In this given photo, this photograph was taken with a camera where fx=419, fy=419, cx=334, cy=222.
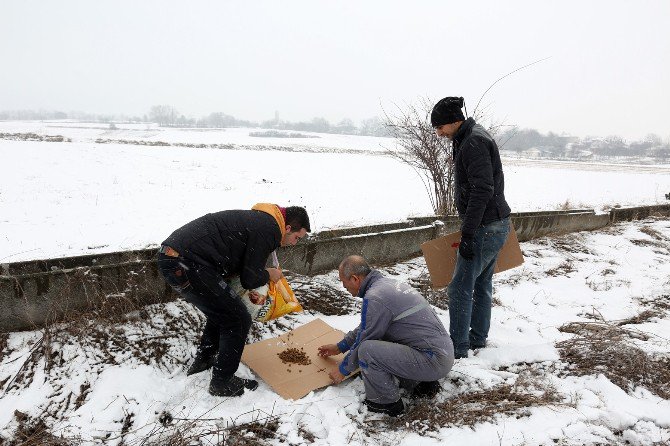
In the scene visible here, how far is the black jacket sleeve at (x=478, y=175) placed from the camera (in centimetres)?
313

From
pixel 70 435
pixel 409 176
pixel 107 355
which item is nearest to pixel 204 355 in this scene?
pixel 107 355

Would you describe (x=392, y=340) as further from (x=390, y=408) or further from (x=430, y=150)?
(x=430, y=150)

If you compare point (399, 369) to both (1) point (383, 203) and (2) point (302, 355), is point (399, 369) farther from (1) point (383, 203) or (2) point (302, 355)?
(1) point (383, 203)

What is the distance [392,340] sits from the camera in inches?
116

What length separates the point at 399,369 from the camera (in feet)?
9.28

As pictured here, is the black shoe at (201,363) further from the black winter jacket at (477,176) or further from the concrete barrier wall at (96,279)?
the black winter jacket at (477,176)

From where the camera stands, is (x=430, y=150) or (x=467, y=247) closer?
(x=467, y=247)

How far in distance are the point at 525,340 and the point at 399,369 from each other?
181 centimetres

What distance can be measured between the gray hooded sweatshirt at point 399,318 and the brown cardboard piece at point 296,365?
639mm

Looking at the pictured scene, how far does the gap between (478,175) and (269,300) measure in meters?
1.87

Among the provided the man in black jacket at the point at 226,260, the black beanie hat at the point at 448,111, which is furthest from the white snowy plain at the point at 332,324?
the black beanie hat at the point at 448,111

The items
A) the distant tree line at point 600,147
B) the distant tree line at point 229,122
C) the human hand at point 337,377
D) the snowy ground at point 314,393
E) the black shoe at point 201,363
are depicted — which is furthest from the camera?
the distant tree line at point 229,122

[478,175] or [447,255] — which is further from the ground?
[478,175]

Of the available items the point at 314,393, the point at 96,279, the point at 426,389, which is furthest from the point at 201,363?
the point at 426,389
